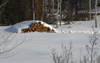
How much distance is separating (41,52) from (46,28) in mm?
6801

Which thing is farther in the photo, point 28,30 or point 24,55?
point 28,30

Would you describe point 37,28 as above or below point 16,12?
Result: below

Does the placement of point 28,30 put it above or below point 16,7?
below

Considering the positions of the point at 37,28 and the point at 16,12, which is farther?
the point at 16,12

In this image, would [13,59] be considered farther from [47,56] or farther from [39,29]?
[39,29]

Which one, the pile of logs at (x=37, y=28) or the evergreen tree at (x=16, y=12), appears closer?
the pile of logs at (x=37, y=28)

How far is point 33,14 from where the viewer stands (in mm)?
20609

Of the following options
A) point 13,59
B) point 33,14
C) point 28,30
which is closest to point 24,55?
point 13,59

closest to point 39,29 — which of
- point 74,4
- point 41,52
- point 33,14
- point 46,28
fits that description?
point 46,28

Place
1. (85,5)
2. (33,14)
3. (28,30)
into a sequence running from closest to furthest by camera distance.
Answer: (28,30)
(33,14)
(85,5)

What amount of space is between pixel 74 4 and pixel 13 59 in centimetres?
2465

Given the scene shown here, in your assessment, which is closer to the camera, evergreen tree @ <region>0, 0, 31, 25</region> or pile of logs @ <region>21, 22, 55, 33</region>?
pile of logs @ <region>21, 22, 55, 33</region>

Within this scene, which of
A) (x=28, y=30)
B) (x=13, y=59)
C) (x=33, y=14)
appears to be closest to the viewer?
(x=13, y=59)

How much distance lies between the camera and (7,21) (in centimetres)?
2092
